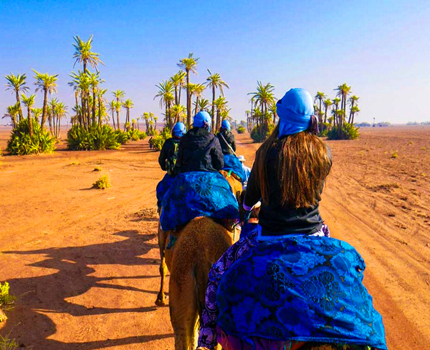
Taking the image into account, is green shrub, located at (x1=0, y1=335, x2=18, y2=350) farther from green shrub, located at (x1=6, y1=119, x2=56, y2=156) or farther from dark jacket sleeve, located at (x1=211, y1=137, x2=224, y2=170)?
green shrub, located at (x1=6, y1=119, x2=56, y2=156)

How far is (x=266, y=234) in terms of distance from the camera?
7.33 feet

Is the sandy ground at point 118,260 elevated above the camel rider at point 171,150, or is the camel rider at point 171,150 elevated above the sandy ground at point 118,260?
the camel rider at point 171,150

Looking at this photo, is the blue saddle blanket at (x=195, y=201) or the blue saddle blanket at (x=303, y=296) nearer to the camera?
the blue saddle blanket at (x=303, y=296)

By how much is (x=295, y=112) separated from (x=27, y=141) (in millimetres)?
31296

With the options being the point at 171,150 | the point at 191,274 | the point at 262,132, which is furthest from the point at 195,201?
the point at 262,132

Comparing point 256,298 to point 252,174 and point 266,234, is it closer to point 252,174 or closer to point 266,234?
point 266,234

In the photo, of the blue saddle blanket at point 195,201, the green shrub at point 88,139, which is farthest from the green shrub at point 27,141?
the blue saddle blanket at point 195,201

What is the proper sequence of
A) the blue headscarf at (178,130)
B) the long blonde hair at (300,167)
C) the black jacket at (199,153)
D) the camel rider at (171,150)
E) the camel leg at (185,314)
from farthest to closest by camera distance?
the blue headscarf at (178,130) < the camel rider at (171,150) < the black jacket at (199,153) < the camel leg at (185,314) < the long blonde hair at (300,167)

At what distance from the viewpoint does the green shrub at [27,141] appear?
2823 cm

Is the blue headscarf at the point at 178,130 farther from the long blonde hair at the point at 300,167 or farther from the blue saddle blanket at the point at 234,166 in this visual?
the long blonde hair at the point at 300,167

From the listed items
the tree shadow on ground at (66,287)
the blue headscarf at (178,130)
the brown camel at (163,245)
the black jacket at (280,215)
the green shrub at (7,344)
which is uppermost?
the blue headscarf at (178,130)

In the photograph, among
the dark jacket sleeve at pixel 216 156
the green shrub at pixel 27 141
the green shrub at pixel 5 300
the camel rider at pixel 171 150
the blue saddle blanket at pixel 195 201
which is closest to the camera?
the blue saddle blanket at pixel 195 201

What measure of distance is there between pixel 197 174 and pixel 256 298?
2084 millimetres

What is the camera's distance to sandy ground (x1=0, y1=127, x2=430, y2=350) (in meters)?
4.36
